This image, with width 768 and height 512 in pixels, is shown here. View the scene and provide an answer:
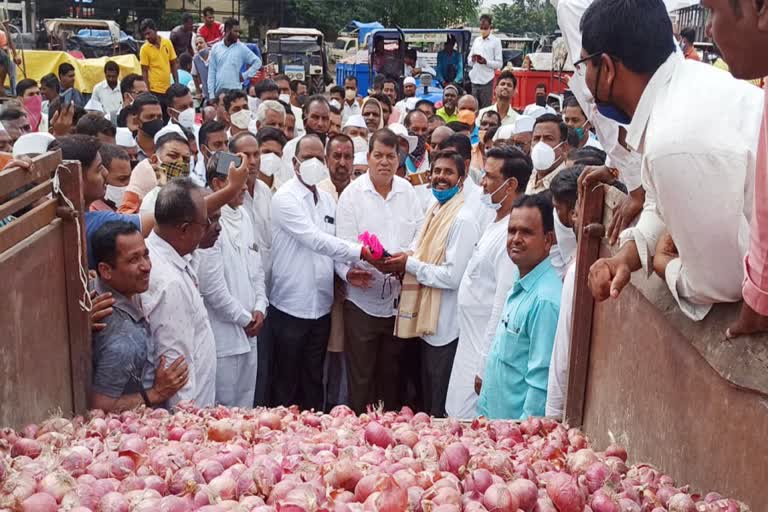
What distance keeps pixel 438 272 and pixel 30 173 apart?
2.62 meters

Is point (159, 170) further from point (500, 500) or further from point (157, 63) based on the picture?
point (157, 63)

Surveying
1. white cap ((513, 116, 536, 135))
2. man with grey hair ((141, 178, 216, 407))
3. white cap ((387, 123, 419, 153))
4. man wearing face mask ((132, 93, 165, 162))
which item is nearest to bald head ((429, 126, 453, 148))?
white cap ((387, 123, 419, 153))

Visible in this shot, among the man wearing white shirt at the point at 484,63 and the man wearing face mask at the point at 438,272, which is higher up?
the man wearing white shirt at the point at 484,63

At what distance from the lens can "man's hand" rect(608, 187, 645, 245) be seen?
259 cm

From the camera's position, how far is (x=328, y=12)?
118ft

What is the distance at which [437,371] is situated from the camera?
504 centimetres

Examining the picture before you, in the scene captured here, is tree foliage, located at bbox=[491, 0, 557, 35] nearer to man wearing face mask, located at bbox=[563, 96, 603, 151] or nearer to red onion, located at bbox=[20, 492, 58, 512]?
man wearing face mask, located at bbox=[563, 96, 603, 151]

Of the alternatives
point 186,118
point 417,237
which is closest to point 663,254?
point 417,237

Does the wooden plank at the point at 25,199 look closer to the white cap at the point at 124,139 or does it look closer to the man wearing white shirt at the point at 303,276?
the man wearing white shirt at the point at 303,276

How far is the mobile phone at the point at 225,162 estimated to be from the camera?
4.57 meters

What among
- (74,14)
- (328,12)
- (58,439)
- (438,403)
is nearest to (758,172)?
(58,439)

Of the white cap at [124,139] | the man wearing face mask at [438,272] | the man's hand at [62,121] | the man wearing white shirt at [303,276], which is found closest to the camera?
the man wearing face mask at [438,272]

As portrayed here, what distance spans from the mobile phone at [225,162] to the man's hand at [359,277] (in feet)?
3.46

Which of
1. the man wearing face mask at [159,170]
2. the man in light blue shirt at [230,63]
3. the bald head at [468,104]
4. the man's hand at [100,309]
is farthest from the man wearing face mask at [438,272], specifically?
the man in light blue shirt at [230,63]
